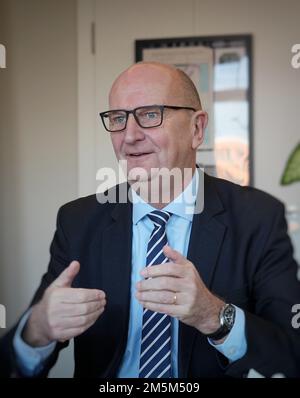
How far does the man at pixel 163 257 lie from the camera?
0.81m

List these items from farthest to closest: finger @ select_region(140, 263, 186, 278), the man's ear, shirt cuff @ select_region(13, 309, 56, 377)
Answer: the man's ear
shirt cuff @ select_region(13, 309, 56, 377)
finger @ select_region(140, 263, 186, 278)

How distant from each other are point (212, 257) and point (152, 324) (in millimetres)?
196

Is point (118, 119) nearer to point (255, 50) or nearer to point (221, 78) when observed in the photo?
point (221, 78)

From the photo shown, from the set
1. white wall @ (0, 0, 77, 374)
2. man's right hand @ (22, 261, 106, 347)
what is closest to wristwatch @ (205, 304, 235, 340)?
man's right hand @ (22, 261, 106, 347)

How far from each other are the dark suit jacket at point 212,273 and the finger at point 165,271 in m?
0.16

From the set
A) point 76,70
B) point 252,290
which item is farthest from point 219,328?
point 76,70

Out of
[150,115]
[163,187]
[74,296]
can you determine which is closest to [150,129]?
[150,115]

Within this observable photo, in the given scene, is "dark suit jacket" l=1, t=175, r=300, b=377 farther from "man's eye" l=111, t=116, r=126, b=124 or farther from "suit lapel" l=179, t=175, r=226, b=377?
"man's eye" l=111, t=116, r=126, b=124

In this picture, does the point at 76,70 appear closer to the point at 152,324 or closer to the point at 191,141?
the point at 191,141

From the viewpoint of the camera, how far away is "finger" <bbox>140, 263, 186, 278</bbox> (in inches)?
26.4

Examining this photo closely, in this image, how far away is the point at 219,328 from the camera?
0.73m

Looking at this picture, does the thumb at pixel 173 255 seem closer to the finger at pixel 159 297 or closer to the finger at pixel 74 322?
the finger at pixel 159 297

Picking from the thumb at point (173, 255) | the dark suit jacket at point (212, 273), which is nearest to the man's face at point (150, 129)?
the dark suit jacket at point (212, 273)

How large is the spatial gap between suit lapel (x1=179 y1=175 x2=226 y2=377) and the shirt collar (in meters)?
0.03
